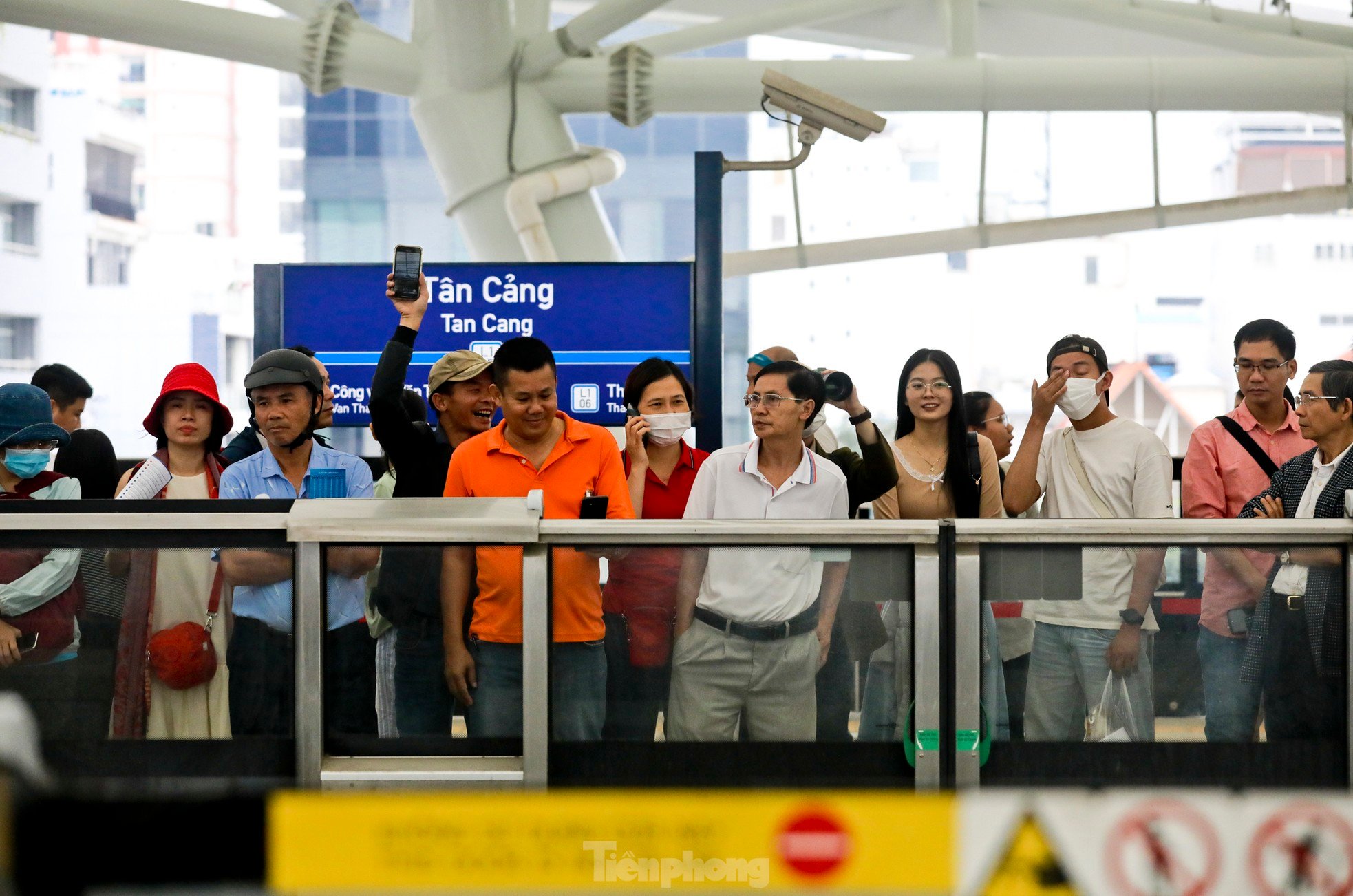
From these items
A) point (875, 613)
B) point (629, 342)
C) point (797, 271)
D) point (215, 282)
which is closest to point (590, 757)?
point (875, 613)

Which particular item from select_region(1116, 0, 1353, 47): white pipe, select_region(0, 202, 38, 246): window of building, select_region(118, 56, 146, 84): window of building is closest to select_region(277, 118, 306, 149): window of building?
select_region(118, 56, 146, 84): window of building

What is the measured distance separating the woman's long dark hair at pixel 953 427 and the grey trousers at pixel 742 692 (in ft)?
3.30

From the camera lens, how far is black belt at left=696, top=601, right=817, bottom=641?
11.4 ft

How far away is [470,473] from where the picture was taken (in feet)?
13.2

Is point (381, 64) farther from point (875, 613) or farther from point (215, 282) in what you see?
point (215, 282)

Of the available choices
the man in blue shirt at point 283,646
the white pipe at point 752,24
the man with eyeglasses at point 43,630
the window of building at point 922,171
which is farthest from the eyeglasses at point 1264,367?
the window of building at point 922,171

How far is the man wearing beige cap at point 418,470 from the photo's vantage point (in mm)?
3482

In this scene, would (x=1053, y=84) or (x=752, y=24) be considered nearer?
(x=1053, y=84)

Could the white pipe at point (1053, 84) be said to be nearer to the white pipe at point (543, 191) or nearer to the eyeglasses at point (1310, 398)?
the white pipe at point (543, 191)

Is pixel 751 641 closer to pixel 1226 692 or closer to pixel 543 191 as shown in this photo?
pixel 1226 692

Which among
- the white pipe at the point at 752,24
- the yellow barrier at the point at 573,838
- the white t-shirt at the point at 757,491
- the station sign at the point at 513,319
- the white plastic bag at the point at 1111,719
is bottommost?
the white plastic bag at the point at 1111,719

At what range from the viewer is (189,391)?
4340 mm

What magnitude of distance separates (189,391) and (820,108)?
108 inches

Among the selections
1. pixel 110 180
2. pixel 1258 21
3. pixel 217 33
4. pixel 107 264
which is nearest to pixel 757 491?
pixel 217 33
